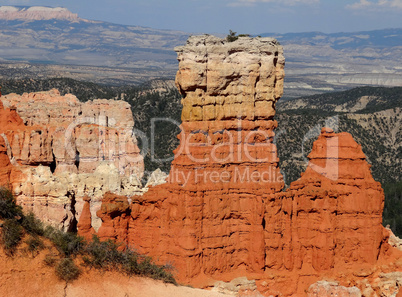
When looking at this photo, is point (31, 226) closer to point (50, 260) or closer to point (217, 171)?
point (50, 260)

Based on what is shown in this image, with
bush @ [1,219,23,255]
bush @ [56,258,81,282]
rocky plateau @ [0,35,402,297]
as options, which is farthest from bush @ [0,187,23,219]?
rocky plateau @ [0,35,402,297]

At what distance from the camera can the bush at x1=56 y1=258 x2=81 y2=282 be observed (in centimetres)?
2089

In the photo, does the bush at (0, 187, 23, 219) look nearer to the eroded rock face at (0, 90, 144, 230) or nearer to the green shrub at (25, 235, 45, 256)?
the green shrub at (25, 235, 45, 256)

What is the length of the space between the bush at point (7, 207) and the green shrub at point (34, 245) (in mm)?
1178

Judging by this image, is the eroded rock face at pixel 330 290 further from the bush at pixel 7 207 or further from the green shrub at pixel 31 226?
the bush at pixel 7 207

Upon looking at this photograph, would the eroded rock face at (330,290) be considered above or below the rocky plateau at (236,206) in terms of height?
below

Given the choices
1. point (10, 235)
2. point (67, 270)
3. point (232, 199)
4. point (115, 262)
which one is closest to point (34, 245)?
point (10, 235)

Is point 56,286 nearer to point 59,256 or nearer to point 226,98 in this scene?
point 59,256

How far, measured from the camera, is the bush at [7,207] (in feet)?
72.3

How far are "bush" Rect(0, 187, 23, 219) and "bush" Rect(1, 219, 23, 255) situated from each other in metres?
0.60

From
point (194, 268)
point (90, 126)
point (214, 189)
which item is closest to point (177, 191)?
point (214, 189)

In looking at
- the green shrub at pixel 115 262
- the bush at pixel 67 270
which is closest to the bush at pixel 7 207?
the bush at pixel 67 270

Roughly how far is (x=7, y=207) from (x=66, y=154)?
28133mm

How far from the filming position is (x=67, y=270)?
68.7 feet
